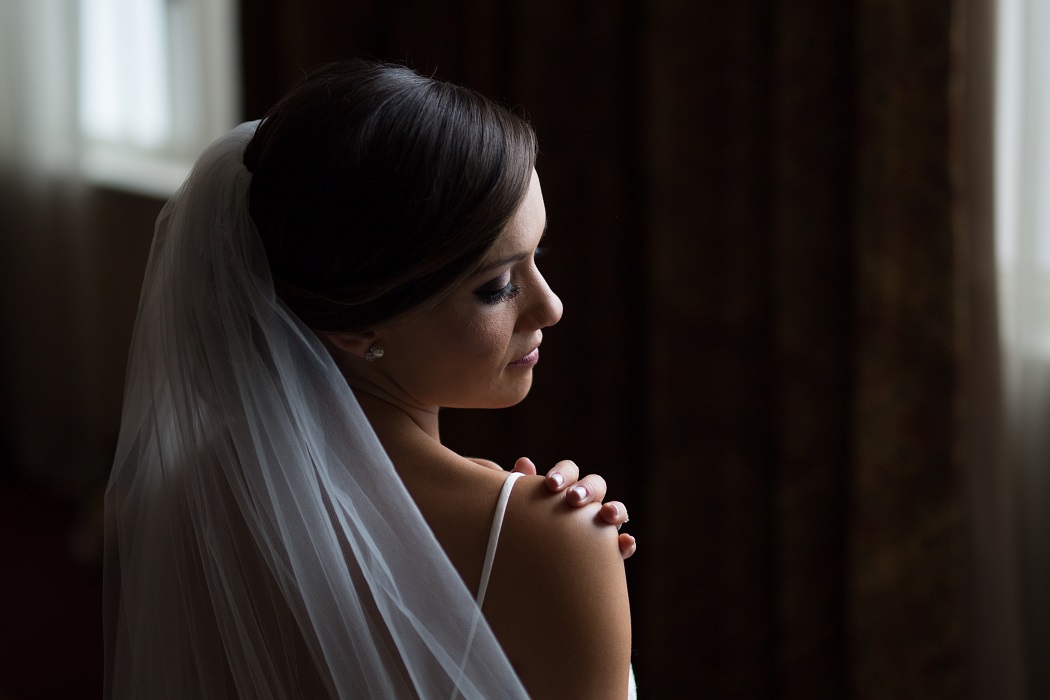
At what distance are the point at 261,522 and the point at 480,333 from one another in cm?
27

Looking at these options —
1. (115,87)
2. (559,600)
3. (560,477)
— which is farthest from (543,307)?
(115,87)

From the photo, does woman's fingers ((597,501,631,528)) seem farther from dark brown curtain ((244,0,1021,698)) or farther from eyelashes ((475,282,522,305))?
dark brown curtain ((244,0,1021,698))

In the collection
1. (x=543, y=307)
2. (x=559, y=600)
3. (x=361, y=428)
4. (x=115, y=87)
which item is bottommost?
(x=559, y=600)

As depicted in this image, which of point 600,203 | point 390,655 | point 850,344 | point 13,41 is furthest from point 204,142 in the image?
point 390,655

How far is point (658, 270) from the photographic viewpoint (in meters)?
2.12

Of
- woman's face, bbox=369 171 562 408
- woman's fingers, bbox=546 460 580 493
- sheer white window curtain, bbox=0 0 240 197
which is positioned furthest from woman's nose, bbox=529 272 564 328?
sheer white window curtain, bbox=0 0 240 197

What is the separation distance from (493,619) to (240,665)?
260 millimetres

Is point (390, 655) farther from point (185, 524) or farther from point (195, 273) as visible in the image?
point (195, 273)

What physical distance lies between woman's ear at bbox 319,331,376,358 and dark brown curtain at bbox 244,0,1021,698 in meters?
1.11

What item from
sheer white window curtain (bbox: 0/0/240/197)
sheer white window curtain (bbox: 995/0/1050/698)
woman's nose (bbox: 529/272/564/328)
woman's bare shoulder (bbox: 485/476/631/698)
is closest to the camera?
woman's bare shoulder (bbox: 485/476/631/698)

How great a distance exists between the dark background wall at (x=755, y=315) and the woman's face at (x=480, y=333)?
100 centimetres

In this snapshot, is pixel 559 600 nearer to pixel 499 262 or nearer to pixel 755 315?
pixel 499 262

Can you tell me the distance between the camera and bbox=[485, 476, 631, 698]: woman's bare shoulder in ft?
2.98

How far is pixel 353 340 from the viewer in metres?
1.00
